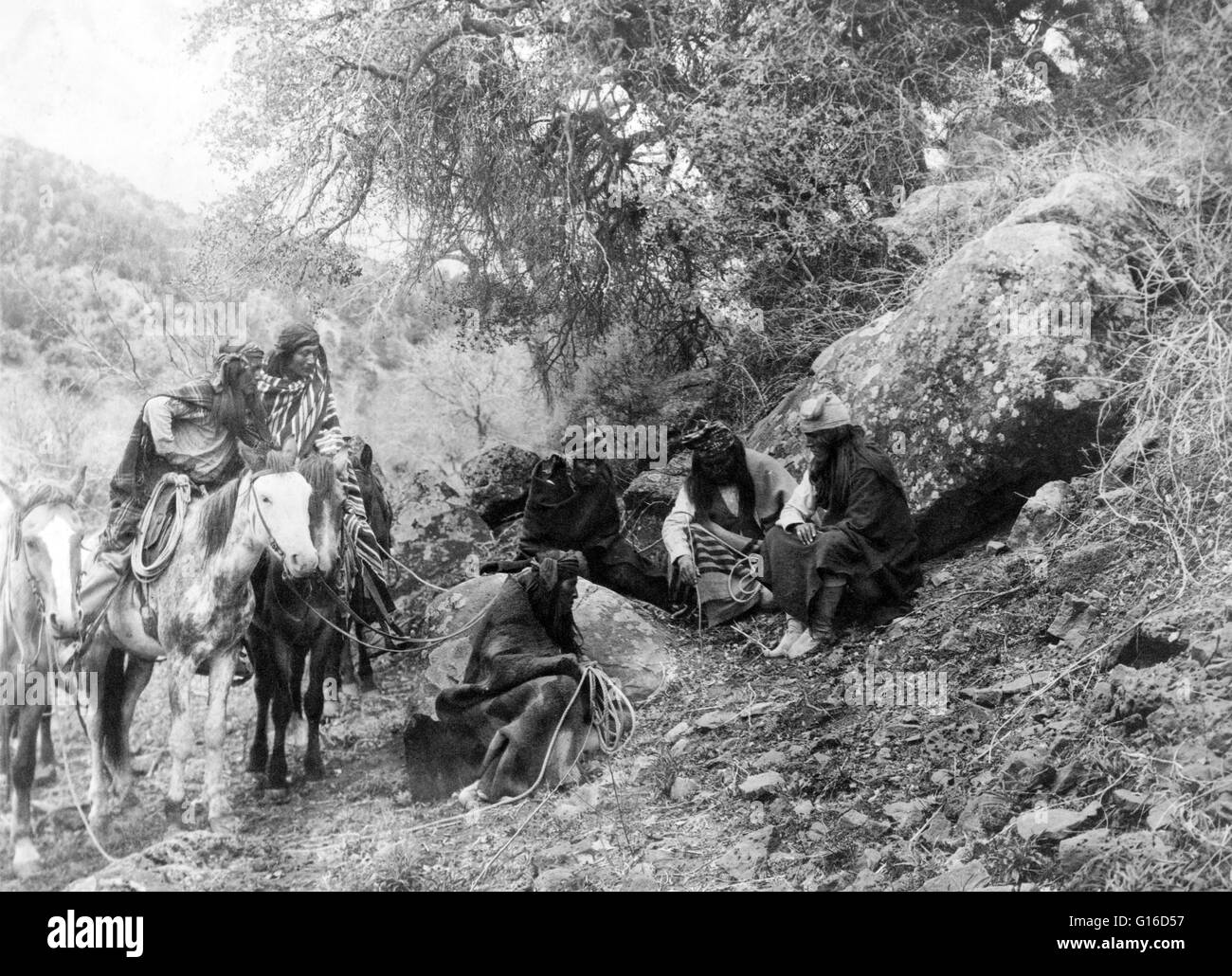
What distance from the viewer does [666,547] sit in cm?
546

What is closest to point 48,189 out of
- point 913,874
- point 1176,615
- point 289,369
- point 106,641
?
point 289,369

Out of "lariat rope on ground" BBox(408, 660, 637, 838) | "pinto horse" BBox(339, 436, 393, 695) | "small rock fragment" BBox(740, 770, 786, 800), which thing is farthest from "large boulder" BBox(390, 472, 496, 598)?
"small rock fragment" BBox(740, 770, 786, 800)

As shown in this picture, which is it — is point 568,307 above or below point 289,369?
above

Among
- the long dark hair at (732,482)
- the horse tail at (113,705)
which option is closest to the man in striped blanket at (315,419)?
the horse tail at (113,705)

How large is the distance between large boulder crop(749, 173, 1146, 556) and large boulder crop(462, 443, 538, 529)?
1466 mm

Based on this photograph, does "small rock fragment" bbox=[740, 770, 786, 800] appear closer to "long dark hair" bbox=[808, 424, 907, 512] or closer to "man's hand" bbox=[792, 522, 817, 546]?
"man's hand" bbox=[792, 522, 817, 546]

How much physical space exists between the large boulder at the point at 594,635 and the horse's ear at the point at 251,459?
96 centimetres

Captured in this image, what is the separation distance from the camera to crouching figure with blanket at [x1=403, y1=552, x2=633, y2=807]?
4.37 meters

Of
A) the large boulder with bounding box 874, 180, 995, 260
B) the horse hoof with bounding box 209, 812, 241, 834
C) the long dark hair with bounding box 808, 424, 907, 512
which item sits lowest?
the horse hoof with bounding box 209, 812, 241, 834

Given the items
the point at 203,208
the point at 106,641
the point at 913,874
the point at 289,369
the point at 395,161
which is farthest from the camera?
the point at 395,161

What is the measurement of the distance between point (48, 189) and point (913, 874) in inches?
163

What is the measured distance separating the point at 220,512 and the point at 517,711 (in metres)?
1.29
